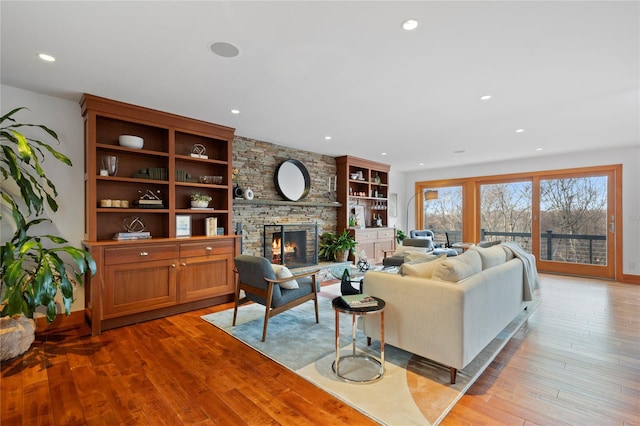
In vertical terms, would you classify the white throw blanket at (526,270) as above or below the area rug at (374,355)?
above

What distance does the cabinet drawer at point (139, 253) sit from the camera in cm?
324

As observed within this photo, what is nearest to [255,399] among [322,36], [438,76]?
[322,36]

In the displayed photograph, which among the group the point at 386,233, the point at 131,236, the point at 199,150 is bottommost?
the point at 386,233

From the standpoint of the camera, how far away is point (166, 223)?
12.9 feet

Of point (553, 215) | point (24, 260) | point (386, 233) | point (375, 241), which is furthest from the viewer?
point (386, 233)

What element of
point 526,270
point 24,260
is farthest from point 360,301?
point 24,260

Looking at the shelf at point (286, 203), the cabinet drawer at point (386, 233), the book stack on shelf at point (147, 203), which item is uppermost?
the shelf at point (286, 203)

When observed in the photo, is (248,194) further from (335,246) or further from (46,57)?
(46,57)

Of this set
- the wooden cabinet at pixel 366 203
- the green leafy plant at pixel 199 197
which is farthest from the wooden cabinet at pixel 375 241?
the green leafy plant at pixel 199 197

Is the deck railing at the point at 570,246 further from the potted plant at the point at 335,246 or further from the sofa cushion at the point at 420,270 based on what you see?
the sofa cushion at the point at 420,270

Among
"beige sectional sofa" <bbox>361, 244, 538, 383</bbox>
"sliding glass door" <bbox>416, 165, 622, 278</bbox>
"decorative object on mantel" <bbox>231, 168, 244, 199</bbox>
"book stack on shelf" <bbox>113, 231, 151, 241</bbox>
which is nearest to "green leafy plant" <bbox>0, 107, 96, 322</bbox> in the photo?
"book stack on shelf" <bbox>113, 231, 151, 241</bbox>

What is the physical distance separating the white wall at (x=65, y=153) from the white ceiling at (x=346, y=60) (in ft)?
0.54

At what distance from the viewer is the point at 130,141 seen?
3.57 m

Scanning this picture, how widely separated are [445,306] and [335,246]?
393 cm
